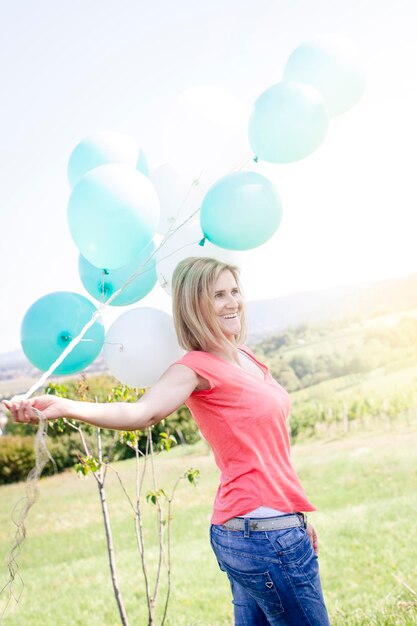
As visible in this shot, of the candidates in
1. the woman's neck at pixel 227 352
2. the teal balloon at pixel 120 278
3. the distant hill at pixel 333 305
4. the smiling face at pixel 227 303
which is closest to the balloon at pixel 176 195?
the teal balloon at pixel 120 278

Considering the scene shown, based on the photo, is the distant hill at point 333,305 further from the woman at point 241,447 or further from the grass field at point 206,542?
the woman at point 241,447

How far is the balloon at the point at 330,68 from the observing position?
207 cm

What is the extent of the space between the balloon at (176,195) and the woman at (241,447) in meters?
0.62

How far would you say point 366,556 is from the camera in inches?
170

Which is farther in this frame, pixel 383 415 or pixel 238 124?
pixel 383 415

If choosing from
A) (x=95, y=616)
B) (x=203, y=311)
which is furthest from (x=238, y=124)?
(x=95, y=616)

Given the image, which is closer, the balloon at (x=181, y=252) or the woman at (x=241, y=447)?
the woman at (x=241, y=447)

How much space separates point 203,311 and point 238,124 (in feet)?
2.80

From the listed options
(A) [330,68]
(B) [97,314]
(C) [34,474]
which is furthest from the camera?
(A) [330,68]

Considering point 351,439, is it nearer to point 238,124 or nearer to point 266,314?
point 266,314

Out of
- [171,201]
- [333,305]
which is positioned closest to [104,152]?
[171,201]

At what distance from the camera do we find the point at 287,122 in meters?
1.89

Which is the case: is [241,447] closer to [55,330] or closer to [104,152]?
[55,330]

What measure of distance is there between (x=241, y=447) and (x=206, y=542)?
4165 mm
